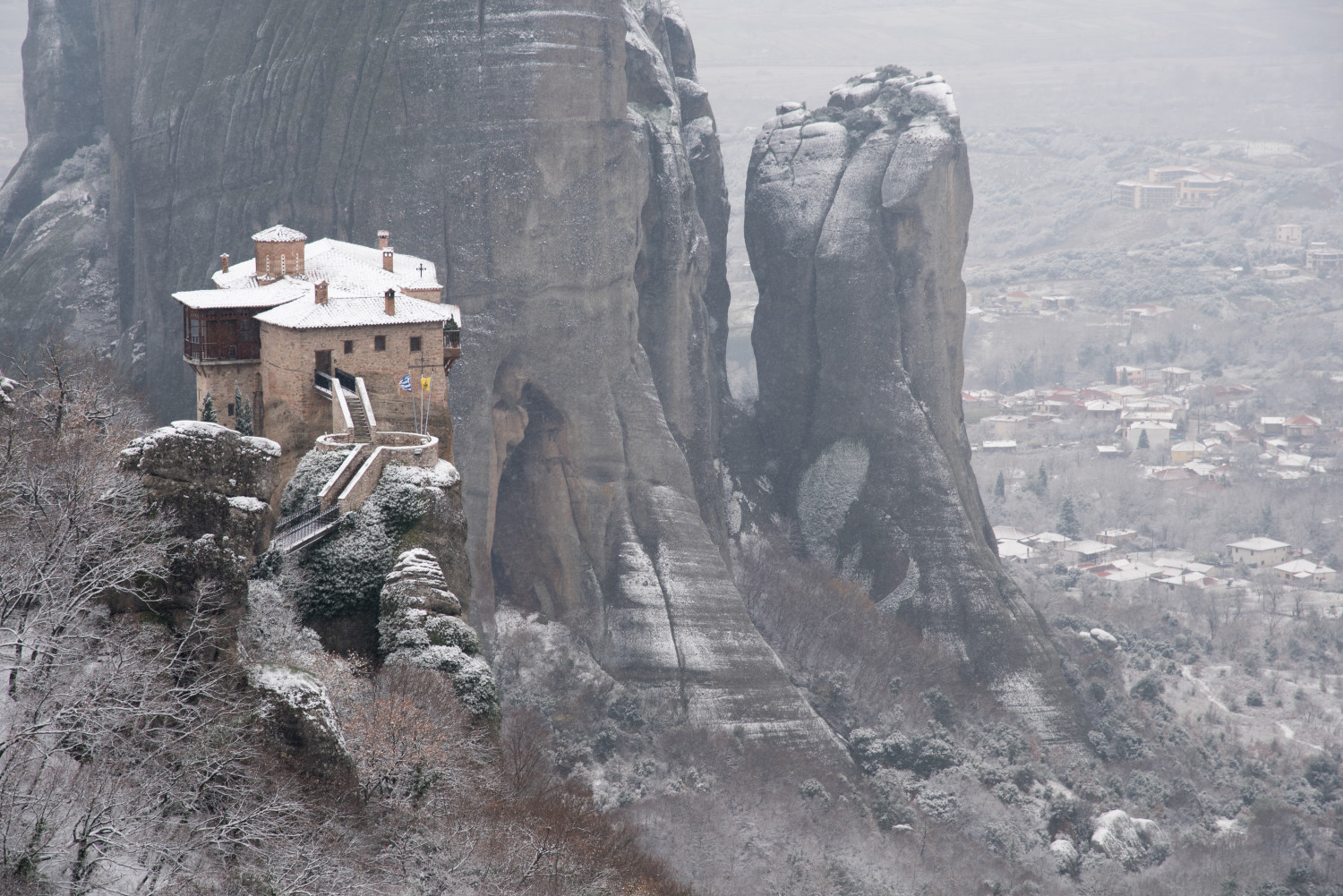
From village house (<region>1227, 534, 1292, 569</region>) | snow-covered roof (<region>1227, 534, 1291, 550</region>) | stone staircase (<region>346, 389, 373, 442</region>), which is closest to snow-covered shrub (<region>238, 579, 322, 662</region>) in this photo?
stone staircase (<region>346, 389, 373, 442</region>)

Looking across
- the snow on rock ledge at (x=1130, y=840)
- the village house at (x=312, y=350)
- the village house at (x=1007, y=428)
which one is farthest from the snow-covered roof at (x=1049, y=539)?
the village house at (x=312, y=350)

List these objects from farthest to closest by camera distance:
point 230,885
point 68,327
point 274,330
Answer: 1. point 68,327
2. point 274,330
3. point 230,885

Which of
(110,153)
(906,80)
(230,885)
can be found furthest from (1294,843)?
(110,153)

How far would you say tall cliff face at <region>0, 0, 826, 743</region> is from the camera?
7631cm

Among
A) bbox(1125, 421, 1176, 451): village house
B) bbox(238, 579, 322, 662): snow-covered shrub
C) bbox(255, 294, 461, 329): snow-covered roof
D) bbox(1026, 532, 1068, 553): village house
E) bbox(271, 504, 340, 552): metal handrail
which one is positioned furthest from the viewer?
bbox(1125, 421, 1176, 451): village house

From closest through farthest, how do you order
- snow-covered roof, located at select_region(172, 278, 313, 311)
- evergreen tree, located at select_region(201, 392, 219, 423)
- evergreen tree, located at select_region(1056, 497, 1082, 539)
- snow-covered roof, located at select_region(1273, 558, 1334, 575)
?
evergreen tree, located at select_region(201, 392, 219, 423), snow-covered roof, located at select_region(172, 278, 313, 311), snow-covered roof, located at select_region(1273, 558, 1334, 575), evergreen tree, located at select_region(1056, 497, 1082, 539)

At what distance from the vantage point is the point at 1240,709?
318 feet

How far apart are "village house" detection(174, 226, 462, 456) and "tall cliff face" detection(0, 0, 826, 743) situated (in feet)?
81.5

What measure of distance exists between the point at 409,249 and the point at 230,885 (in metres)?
50.3

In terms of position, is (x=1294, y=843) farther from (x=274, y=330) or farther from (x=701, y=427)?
(x=274, y=330)

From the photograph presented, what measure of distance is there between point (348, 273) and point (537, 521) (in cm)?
3033

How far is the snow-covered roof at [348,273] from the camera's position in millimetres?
51531

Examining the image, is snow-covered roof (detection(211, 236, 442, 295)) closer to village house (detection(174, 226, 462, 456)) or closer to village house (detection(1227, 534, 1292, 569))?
village house (detection(174, 226, 462, 456))

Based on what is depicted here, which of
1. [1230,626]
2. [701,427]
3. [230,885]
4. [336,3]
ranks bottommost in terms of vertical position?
[1230,626]
